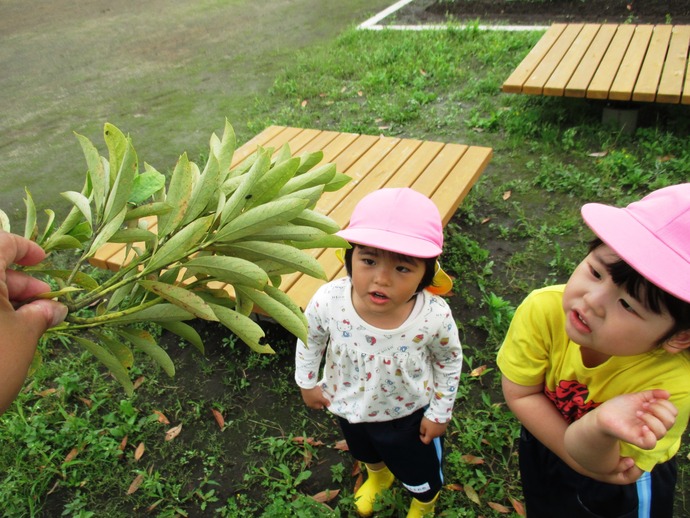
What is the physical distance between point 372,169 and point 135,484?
2.33 meters

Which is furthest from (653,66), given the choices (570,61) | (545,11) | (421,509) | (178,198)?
(178,198)

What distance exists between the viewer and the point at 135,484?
2500 mm

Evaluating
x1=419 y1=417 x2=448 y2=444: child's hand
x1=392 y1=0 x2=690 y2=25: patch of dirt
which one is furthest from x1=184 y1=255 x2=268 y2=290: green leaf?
x1=392 y1=0 x2=690 y2=25: patch of dirt

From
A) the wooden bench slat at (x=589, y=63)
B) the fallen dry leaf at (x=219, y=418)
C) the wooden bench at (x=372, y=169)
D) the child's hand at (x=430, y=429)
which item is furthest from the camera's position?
the wooden bench slat at (x=589, y=63)

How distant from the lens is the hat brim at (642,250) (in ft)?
3.78

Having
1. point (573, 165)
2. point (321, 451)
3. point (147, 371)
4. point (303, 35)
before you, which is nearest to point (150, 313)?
point (321, 451)

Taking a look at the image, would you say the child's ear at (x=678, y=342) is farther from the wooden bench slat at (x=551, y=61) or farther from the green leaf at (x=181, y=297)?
the wooden bench slat at (x=551, y=61)

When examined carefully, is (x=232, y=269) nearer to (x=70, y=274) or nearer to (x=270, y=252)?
(x=270, y=252)

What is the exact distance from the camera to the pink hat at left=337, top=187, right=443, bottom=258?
158 centimetres

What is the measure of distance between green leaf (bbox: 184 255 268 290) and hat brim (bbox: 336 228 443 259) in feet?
1.97

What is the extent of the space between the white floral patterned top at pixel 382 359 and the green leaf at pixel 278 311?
2.21 feet

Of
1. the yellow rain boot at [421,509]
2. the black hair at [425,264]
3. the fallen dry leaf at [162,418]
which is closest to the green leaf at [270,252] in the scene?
the black hair at [425,264]

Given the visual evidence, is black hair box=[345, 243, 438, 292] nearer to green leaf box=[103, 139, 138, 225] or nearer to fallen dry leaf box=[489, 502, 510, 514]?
green leaf box=[103, 139, 138, 225]

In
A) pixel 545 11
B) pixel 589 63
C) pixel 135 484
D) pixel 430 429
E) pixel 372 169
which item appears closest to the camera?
pixel 430 429
